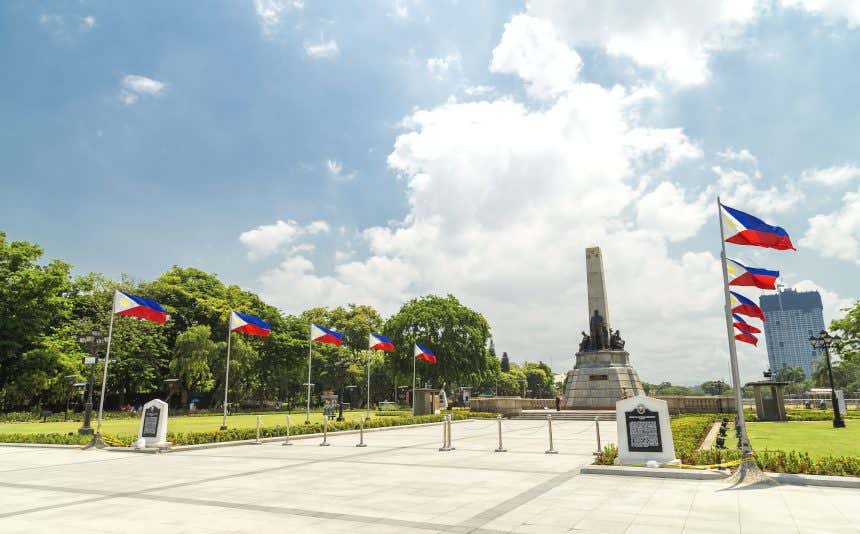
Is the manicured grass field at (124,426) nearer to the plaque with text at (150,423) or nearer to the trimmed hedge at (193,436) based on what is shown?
the trimmed hedge at (193,436)

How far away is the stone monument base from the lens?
39.2 meters

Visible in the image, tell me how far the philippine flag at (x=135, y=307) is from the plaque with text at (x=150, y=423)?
4264 millimetres

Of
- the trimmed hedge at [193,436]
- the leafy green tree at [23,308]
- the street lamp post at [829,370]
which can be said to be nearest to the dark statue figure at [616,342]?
the street lamp post at [829,370]

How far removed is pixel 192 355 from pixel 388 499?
43396 millimetres

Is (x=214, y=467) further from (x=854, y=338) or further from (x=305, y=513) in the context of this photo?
(x=854, y=338)

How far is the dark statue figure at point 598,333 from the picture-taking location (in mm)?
41688

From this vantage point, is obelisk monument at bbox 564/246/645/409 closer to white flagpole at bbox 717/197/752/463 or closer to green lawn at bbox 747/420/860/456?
green lawn at bbox 747/420/860/456

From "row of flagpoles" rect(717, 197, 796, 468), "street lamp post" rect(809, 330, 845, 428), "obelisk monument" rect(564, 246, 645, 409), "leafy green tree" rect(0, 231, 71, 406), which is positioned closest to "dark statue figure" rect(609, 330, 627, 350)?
"obelisk monument" rect(564, 246, 645, 409)

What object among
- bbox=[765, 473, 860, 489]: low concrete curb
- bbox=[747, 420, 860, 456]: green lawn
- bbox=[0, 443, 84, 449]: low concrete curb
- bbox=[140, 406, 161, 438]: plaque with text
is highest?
bbox=[140, 406, 161, 438]: plaque with text

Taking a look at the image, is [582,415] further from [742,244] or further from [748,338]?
[742,244]

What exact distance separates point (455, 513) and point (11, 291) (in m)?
43.7

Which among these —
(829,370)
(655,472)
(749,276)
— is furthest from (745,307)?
(829,370)

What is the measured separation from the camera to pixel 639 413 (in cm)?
1226

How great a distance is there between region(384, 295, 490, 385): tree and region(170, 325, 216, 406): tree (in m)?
17.4
